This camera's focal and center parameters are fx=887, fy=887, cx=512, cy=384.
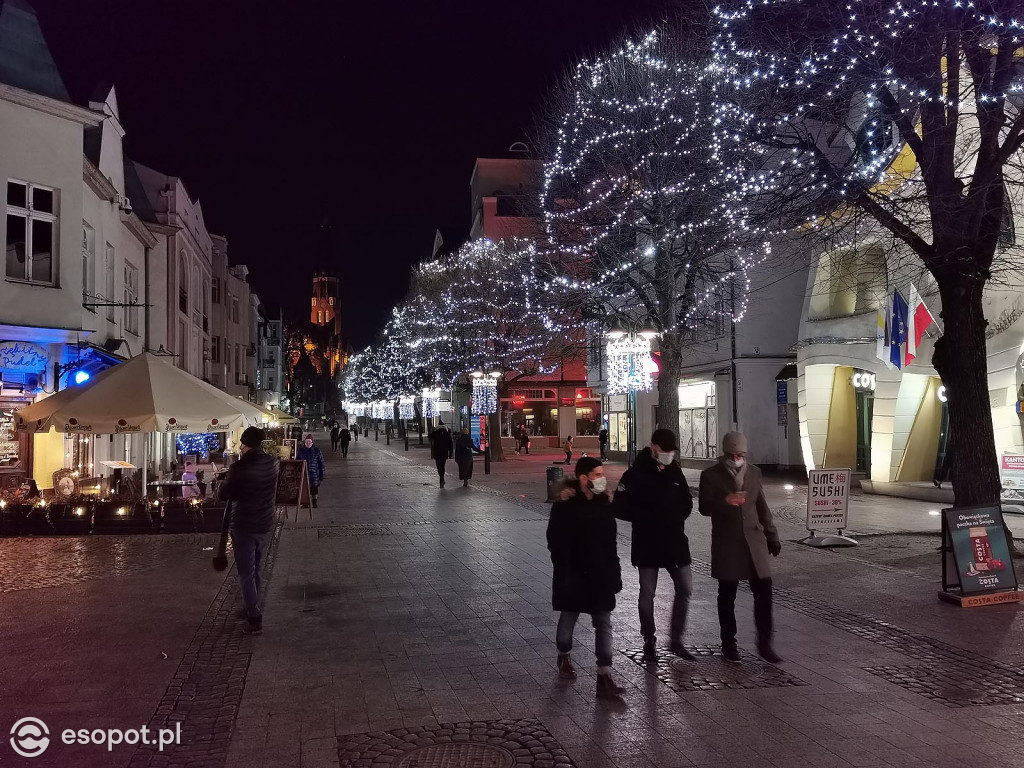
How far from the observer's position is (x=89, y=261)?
19.9m

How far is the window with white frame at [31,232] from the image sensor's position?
16.8 metres

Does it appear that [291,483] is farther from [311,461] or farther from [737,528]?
[737,528]

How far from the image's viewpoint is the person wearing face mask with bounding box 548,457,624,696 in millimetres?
A: 6059

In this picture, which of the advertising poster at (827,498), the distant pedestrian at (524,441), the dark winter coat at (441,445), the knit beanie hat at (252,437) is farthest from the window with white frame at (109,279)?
the distant pedestrian at (524,441)

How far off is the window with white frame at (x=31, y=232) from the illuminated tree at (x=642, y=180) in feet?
36.7

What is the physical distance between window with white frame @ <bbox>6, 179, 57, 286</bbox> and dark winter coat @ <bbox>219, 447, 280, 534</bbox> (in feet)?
37.4

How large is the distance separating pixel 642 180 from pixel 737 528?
14.7 metres

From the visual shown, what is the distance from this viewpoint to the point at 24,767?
4.75 meters

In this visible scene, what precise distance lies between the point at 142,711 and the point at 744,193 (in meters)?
10.6

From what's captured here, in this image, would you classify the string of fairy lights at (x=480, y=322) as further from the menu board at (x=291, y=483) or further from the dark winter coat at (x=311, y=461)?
the menu board at (x=291, y=483)

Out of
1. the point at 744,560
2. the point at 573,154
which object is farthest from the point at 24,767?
the point at 573,154

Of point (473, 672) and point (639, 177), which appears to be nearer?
point (473, 672)

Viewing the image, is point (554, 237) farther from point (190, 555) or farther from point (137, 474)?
point (190, 555)

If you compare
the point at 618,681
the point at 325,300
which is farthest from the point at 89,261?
the point at 325,300
